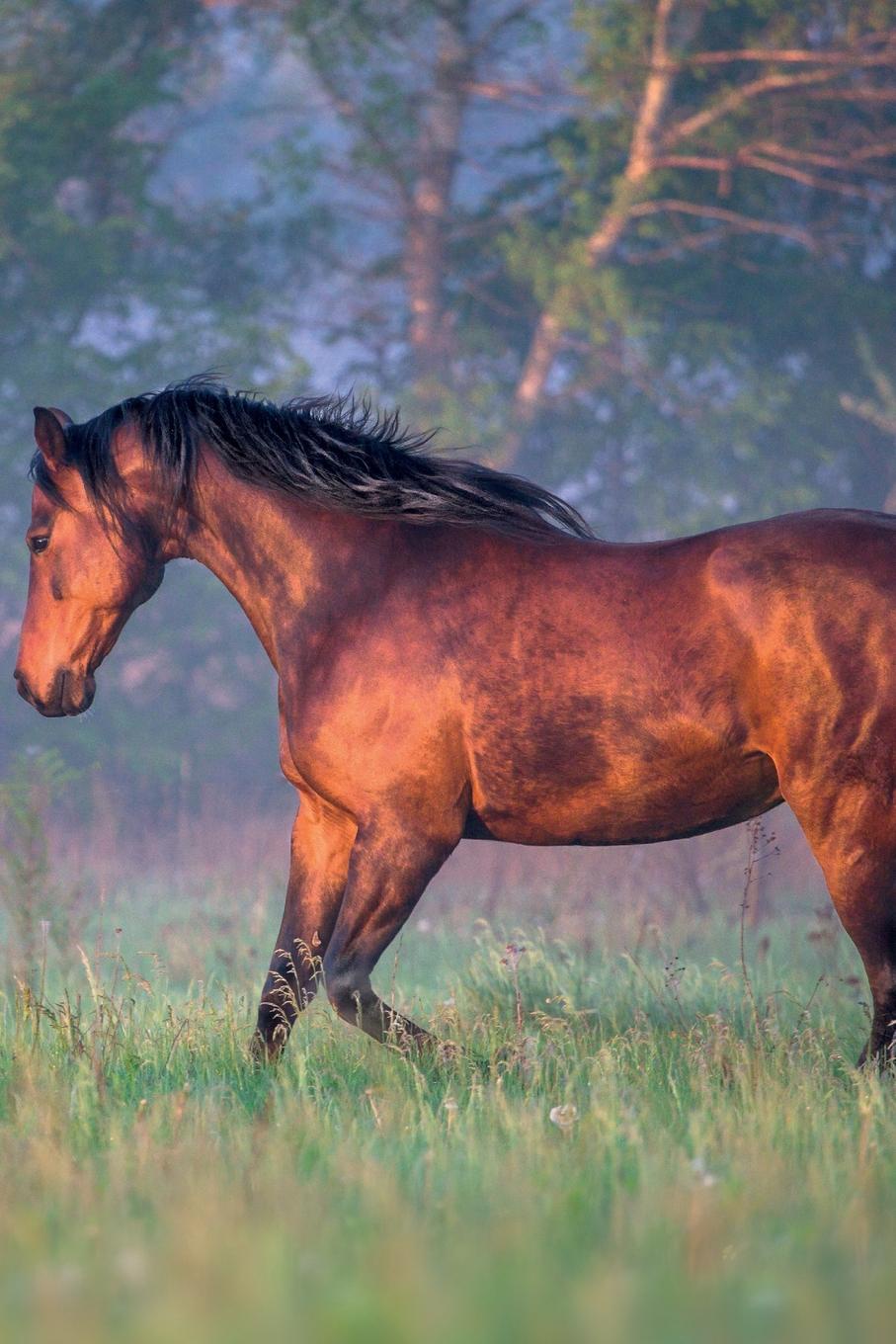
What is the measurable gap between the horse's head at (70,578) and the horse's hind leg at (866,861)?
2318mm

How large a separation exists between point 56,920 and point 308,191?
30.0 ft

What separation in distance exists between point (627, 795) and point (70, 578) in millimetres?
1979

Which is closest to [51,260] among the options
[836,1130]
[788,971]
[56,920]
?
[56,920]

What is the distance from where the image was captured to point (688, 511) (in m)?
17.5

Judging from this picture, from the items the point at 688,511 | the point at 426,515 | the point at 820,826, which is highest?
the point at 426,515

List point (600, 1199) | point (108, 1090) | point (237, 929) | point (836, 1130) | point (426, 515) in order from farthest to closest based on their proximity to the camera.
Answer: point (237, 929)
point (426, 515)
point (108, 1090)
point (836, 1130)
point (600, 1199)

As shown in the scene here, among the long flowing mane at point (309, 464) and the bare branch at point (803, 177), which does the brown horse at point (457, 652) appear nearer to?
the long flowing mane at point (309, 464)

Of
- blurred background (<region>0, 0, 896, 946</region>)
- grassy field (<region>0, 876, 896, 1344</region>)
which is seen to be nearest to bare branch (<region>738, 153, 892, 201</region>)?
blurred background (<region>0, 0, 896, 946</region>)

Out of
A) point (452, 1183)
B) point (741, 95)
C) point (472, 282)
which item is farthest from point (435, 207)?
point (452, 1183)

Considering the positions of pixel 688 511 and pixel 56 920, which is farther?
pixel 688 511

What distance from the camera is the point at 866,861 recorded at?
4.51 m

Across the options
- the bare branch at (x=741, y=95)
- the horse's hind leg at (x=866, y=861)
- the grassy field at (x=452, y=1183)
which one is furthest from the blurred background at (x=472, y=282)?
the horse's hind leg at (x=866, y=861)

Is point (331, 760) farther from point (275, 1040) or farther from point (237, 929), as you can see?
point (237, 929)

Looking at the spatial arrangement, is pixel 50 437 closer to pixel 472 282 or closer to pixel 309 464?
pixel 309 464
